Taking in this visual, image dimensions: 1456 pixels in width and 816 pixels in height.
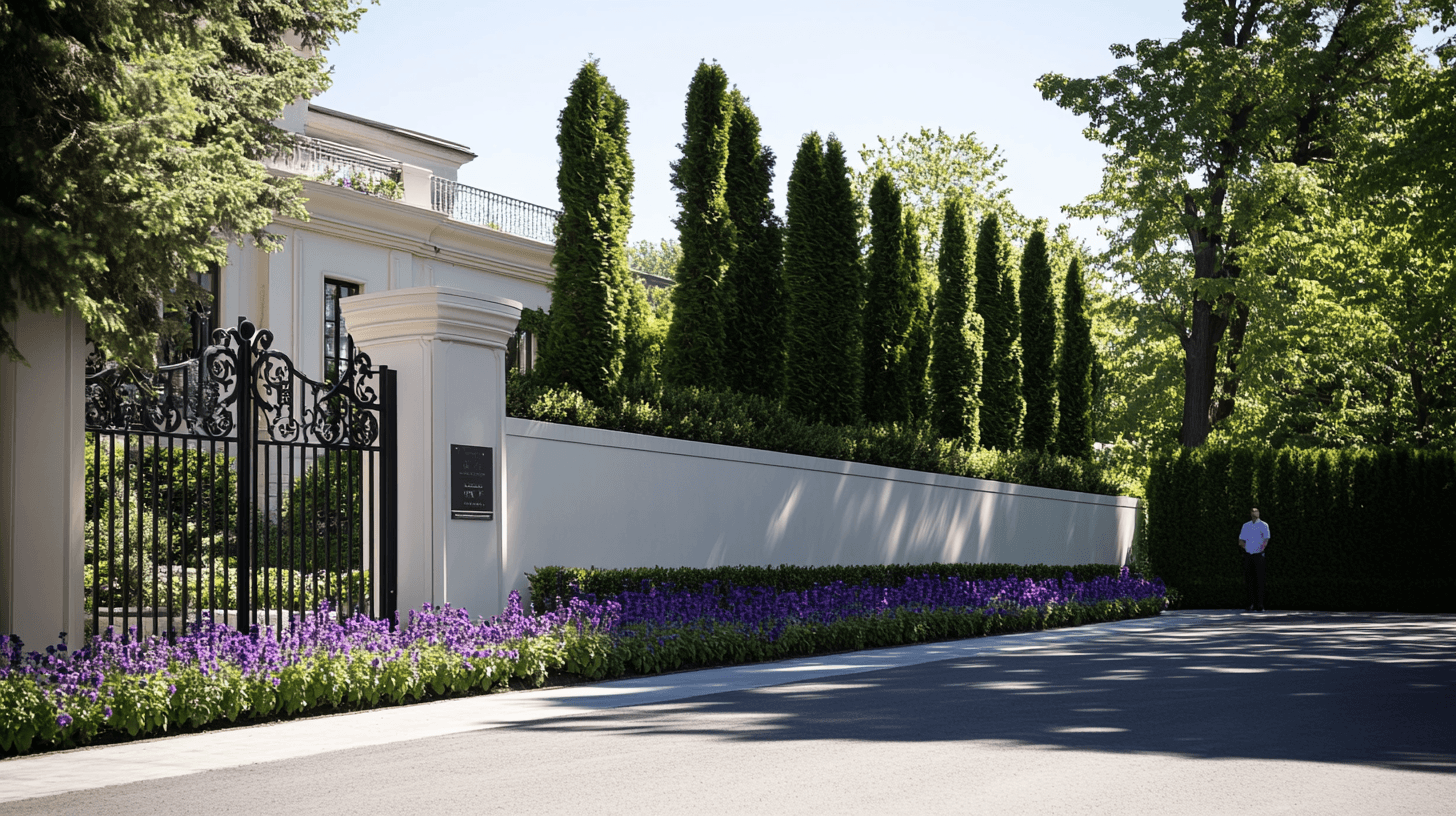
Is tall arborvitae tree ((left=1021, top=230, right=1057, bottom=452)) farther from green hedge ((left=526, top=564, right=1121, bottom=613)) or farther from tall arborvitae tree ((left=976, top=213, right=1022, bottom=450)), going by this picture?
green hedge ((left=526, top=564, right=1121, bottom=613))

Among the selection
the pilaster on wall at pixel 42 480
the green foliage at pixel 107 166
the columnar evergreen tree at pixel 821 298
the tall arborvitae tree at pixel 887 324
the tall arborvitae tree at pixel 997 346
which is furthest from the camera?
the tall arborvitae tree at pixel 997 346

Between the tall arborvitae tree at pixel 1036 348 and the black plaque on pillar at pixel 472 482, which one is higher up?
the tall arborvitae tree at pixel 1036 348

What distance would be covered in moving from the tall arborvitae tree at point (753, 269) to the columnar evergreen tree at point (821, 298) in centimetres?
41

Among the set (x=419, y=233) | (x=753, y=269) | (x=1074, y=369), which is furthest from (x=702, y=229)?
(x=1074, y=369)

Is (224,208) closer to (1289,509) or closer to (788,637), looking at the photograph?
(788,637)

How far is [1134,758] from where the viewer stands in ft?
24.3

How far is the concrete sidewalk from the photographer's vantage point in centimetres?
736

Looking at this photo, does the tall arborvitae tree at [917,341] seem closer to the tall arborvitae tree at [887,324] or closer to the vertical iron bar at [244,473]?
the tall arborvitae tree at [887,324]

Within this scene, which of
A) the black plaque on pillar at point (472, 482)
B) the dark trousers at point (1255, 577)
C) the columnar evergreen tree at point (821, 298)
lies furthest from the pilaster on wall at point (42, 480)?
the dark trousers at point (1255, 577)

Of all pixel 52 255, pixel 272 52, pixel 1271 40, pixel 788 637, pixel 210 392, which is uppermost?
pixel 1271 40

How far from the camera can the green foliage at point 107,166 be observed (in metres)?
8.63

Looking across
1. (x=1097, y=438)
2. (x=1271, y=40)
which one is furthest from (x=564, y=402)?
(x=1097, y=438)

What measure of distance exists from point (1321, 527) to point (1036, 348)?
23.8 feet

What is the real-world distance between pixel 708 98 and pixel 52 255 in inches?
448
